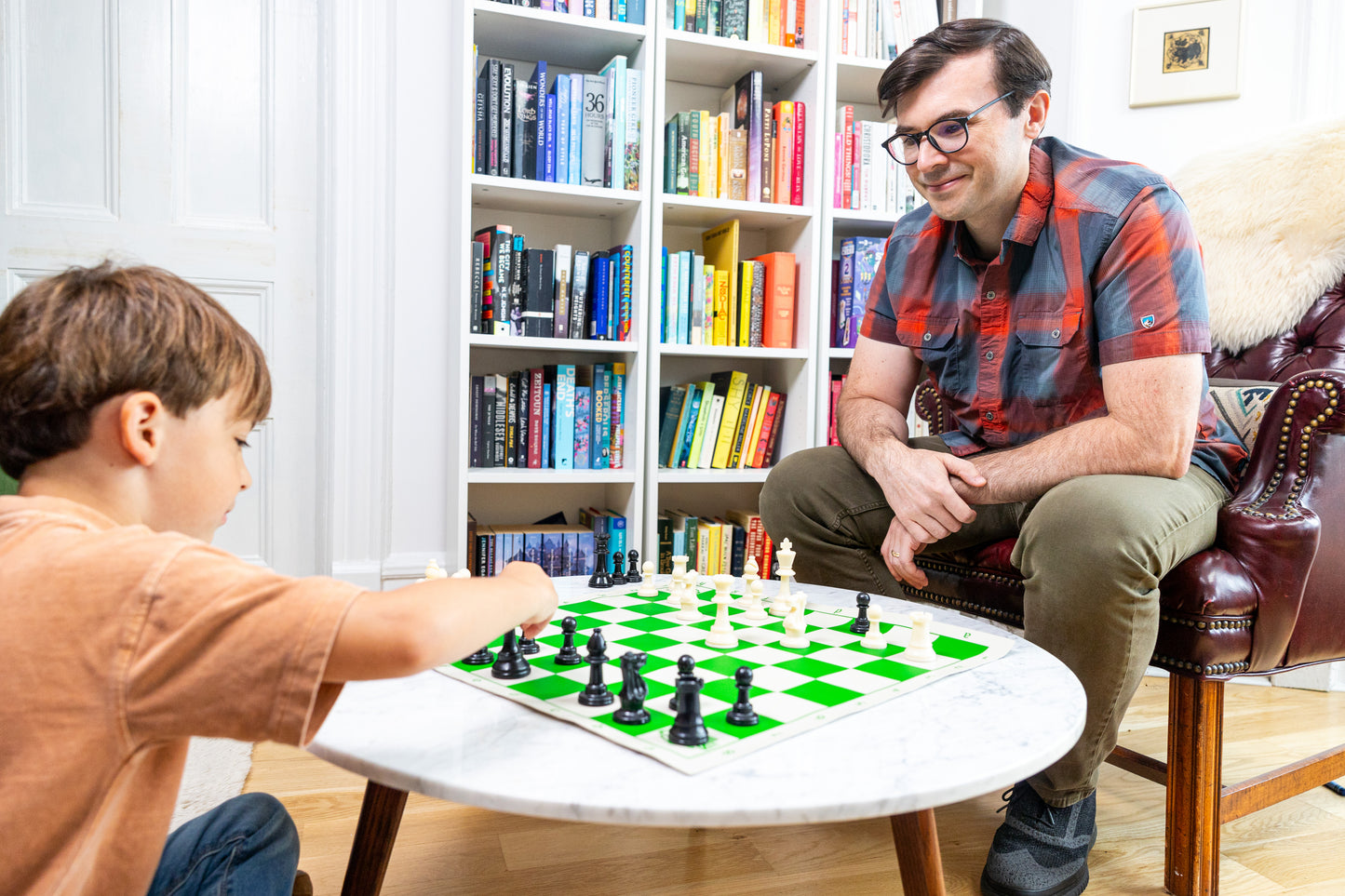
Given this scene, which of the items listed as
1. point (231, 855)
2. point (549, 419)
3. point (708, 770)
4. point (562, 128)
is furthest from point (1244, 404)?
point (231, 855)

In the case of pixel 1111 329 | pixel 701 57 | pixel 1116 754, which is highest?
pixel 701 57

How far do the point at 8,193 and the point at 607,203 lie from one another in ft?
5.31

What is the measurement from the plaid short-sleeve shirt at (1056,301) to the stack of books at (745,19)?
1074mm

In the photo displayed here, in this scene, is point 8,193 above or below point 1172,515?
above

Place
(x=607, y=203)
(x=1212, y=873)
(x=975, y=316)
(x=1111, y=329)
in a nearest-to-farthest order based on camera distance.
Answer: (x=1212, y=873) → (x=1111, y=329) → (x=975, y=316) → (x=607, y=203)

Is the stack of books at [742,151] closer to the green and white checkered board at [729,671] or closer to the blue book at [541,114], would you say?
the blue book at [541,114]

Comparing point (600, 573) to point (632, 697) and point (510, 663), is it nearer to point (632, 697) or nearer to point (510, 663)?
point (510, 663)

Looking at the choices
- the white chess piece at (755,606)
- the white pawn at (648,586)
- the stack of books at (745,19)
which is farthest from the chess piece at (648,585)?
the stack of books at (745,19)

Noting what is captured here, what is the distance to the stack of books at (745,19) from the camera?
8.66 feet

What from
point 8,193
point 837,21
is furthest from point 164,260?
point 837,21

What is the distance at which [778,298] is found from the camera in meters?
2.75

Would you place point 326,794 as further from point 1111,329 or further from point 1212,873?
point 1111,329

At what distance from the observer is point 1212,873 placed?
4.36ft

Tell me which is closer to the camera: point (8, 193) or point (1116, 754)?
point (1116, 754)
